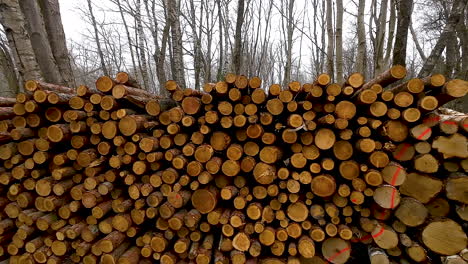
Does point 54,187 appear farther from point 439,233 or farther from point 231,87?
point 439,233

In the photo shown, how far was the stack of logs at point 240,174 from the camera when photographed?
2.01 meters

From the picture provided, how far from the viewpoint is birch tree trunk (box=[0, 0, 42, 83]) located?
3.18 meters

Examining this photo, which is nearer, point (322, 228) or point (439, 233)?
point (439, 233)

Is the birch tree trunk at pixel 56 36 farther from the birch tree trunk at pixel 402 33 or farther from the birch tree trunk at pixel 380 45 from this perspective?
the birch tree trunk at pixel 380 45

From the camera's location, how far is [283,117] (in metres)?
2.42

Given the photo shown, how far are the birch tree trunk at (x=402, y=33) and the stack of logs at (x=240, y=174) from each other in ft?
6.83

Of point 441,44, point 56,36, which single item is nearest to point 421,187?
point 441,44

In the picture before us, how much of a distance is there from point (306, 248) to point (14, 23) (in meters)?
4.52

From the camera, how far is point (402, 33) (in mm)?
3939

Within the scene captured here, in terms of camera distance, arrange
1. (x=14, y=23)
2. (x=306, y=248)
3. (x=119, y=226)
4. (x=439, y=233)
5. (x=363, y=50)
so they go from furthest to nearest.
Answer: (x=363, y=50)
(x=14, y=23)
(x=119, y=226)
(x=306, y=248)
(x=439, y=233)

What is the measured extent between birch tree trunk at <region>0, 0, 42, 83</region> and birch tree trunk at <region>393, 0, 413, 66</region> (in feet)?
18.4

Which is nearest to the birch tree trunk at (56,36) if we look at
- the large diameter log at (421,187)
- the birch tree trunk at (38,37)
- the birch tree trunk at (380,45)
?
the birch tree trunk at (38,37)

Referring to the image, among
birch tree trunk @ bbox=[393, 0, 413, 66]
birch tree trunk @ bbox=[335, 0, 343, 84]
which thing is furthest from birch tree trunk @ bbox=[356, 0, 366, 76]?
birch tree trunk @ bbox=[393, 0, 413, 66]

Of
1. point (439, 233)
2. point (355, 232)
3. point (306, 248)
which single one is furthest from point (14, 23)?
point (439, 233)
